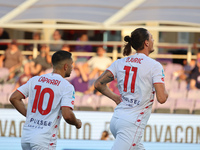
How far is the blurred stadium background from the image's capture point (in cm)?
748

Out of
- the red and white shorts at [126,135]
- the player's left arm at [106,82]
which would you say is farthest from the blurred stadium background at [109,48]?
the red and white shorts at [126,135]

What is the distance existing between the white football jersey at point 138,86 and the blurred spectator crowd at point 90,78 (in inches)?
206

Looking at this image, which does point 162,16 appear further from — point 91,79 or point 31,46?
point 31,46

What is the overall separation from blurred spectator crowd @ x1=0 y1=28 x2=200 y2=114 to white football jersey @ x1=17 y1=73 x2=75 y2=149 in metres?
5.42

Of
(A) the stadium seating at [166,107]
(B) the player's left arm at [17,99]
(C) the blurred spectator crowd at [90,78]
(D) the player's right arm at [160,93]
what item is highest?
(D) the player's right arm at [160,93]

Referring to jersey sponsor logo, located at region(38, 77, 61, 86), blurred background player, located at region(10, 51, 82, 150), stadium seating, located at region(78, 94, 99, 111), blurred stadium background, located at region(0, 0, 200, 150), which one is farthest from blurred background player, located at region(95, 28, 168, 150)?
stadium seating, located at region(78, 94, 99, 111)

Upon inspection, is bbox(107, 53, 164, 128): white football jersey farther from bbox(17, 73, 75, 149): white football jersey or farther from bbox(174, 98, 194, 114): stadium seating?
bbox(174, 98, 194, 114): stadium seating

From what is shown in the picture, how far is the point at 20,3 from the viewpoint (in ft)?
36.9

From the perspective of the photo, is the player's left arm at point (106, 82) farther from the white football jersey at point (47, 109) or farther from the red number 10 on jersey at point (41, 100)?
the red number 10 on jersey at point (41, 100)

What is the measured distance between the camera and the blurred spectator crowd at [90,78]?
847 centimetres

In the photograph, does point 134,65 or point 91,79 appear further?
point 91,79

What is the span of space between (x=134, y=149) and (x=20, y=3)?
8.85 meters

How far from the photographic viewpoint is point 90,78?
910 centimetres

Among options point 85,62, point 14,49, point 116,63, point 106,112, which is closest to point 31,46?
point 14,49
